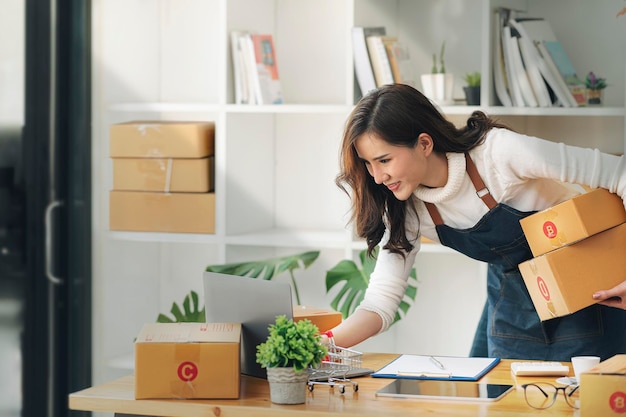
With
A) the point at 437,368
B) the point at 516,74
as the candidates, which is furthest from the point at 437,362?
the point at 516,74

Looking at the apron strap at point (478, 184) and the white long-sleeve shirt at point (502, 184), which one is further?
the apron strap at point (478, 184)

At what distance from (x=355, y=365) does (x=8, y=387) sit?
187cm

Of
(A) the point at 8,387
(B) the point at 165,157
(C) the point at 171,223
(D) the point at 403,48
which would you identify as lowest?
(A) the point at 8,387

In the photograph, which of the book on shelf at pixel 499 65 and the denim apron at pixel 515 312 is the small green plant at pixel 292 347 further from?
the book on shelf at pixel 499 65

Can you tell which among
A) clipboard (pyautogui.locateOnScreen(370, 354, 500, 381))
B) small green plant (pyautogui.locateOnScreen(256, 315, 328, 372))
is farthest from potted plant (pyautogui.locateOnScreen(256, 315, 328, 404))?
A: clipboard (pyautogui.locateOnScreen(370, 354, 500, 381))

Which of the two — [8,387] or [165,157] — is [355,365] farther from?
[8,387]

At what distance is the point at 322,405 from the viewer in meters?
1.88

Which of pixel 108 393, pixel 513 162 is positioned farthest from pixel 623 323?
pixel 108 393

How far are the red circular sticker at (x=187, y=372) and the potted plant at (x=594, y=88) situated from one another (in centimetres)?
204

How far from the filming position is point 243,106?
3.56 meters

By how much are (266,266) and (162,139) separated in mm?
629

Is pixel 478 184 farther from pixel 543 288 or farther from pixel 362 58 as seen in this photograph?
pixel 362 58

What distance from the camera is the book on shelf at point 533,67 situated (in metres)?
3.34

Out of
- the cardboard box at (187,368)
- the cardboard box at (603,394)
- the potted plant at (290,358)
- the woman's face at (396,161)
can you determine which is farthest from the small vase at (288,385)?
the woman's face at (396,161)
